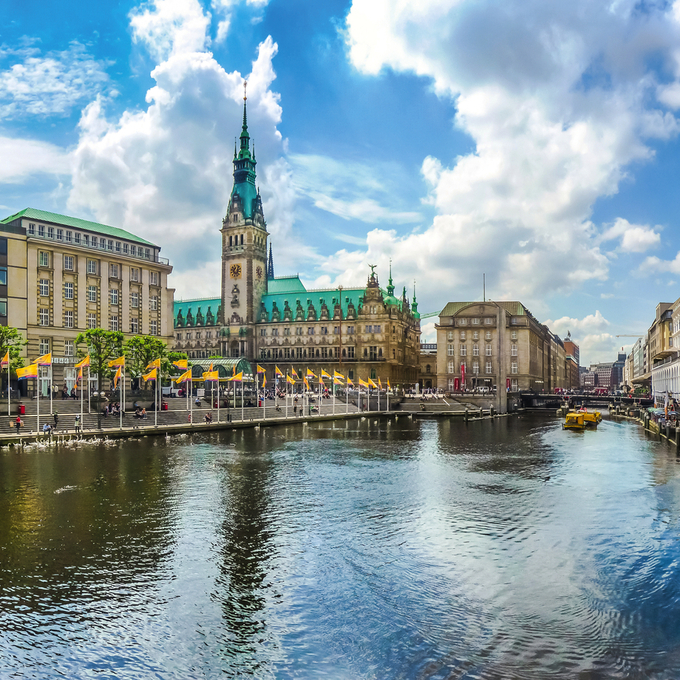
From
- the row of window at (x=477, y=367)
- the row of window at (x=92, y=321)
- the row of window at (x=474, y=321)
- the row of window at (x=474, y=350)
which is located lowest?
the row of window at (x=477, y=367)

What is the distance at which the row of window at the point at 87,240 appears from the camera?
102 m

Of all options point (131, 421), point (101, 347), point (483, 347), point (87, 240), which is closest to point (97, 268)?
point (87, 240)

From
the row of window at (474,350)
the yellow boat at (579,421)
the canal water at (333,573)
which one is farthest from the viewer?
the row of window at (474,350)

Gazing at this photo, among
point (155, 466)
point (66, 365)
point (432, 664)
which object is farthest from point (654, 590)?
point (66, 365)

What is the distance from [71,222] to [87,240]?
3894mm

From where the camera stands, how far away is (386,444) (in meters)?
75.4

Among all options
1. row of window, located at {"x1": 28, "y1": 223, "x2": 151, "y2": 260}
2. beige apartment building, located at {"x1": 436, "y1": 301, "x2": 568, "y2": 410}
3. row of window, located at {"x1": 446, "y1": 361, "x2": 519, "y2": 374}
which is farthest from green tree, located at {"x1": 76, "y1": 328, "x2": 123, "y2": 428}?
row of window, located at {"x1": 446, "y1": 361, "x2": 519, "y2": 374}

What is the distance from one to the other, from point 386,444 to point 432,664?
184 feet

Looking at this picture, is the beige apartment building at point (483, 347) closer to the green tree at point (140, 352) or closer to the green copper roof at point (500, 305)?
the green copper roof at point (500, 305)

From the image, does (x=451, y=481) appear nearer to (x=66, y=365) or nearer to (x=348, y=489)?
(x=348, y=489)

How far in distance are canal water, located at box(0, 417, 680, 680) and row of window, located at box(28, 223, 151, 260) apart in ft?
200

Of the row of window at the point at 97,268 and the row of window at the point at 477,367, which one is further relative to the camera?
the row of window at the point at 477,367

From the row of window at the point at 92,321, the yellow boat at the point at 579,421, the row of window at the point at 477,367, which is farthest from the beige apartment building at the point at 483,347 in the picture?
the row of window at the point at 92,321

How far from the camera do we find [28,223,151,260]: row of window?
102m
